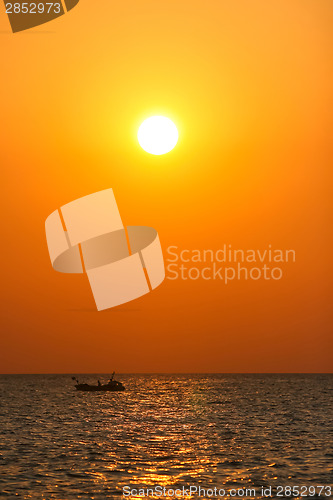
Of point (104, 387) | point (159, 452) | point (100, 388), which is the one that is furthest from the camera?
→ point (104, 387)

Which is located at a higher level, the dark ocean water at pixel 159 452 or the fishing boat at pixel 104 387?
the fishing boat at pixel 104 387

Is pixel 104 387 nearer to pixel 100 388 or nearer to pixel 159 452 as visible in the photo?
pixel 100 388

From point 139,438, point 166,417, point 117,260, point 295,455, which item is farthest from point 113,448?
point 166,417

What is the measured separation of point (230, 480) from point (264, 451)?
39.0 feet

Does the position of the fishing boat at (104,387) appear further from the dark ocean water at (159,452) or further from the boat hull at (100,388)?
the dark ocean water at (159,452)

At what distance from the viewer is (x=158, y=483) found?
32.4 meters

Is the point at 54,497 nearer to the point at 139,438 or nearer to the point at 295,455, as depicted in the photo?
the point at 295,455

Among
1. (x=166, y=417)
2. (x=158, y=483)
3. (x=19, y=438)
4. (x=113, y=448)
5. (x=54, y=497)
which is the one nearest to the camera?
(x=54, y=497)

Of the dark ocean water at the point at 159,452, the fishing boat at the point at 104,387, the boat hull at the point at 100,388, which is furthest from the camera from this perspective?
the boat hull at the point at 100,388

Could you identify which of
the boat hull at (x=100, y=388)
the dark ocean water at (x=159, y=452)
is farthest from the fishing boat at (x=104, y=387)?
the dark ocean water at (x=159, y=452)

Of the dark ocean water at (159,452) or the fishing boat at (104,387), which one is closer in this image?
the dark ocean water at (159,452)

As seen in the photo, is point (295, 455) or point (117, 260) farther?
point (117, 260)

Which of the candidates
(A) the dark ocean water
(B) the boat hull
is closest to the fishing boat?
(B) the boat hull

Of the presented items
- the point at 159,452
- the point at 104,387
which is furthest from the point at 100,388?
the point at 159,452
